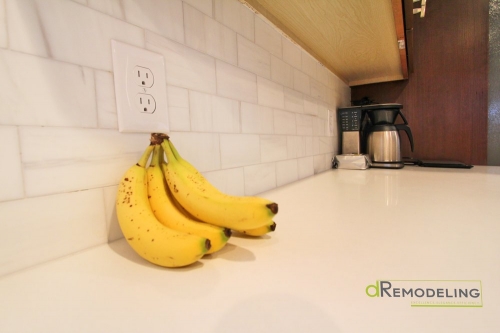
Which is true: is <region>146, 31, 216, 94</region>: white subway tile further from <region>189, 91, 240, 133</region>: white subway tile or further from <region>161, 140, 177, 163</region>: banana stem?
<region>161, 140, 177, 163</region>: banana stem

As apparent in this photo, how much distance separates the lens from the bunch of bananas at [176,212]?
271mm

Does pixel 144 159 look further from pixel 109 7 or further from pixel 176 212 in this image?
pixel 109 7

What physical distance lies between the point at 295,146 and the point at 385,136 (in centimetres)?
64

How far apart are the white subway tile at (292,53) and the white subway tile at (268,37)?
4 cm

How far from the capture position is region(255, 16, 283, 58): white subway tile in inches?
29.4

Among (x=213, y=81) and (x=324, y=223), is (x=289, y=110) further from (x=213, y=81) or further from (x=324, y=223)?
(x=324, y=223)

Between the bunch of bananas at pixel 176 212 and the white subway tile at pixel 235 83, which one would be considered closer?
the bunch of bananas at pixel 176 212

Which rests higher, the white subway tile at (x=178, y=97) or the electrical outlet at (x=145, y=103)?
the white subway tile at (x=178, y=97)

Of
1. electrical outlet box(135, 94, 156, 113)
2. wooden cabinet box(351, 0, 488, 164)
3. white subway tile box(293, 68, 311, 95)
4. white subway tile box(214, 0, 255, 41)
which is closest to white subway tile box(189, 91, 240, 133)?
electrical outlet box(135, 94, 156, 113)

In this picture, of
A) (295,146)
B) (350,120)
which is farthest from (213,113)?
(350,120)

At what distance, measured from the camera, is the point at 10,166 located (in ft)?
0.96

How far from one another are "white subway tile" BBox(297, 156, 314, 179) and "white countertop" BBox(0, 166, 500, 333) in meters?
0.60

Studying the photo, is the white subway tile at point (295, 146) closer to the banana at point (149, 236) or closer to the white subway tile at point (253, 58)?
the white subway tile at point (253, 58)

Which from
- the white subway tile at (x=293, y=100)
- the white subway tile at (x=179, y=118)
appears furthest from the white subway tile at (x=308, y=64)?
the white subway tile at (x=179, y=118)
